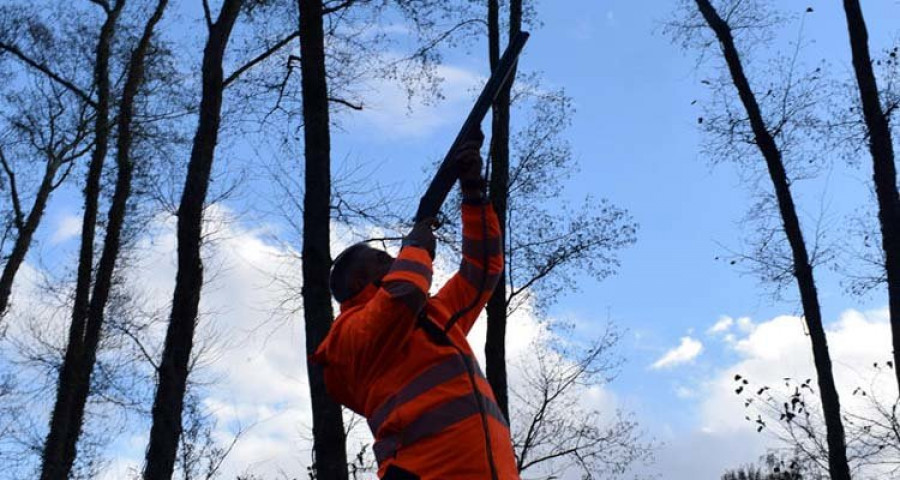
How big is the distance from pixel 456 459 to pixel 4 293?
58.7 feet

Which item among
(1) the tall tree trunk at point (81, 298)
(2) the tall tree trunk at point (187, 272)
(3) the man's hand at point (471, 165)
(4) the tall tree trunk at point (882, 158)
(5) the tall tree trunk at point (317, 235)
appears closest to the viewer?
(3) the man's hand at point (471, 165)

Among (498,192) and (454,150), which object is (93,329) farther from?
(454,150)

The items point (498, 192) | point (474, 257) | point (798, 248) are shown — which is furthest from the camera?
point (798, 248)

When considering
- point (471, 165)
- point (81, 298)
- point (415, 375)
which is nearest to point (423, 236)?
point (471, 165)

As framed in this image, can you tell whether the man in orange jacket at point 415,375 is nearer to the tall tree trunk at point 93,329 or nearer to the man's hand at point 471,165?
the man's hand at point 471,165

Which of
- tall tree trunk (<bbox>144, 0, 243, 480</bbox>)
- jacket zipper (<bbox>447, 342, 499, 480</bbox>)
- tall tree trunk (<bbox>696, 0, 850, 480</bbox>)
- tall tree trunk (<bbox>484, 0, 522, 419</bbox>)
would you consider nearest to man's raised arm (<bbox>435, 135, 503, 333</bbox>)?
jacket zipper (<bbox>447, 342, 499, 480</bbox>)

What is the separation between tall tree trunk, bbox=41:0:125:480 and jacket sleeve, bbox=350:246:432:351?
43.3 ft

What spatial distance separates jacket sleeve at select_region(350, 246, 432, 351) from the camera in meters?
2.95

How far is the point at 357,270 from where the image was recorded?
136 inches

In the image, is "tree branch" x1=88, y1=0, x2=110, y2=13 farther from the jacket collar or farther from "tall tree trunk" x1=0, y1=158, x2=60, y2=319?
the jacket collar

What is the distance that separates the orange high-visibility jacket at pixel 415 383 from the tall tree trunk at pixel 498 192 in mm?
6694

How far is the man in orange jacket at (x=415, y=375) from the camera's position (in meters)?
2.92

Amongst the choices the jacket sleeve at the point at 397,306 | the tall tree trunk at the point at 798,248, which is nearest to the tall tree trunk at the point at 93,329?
the tall tree trunk at the point at 798,248

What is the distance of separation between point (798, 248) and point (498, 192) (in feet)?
12.7
